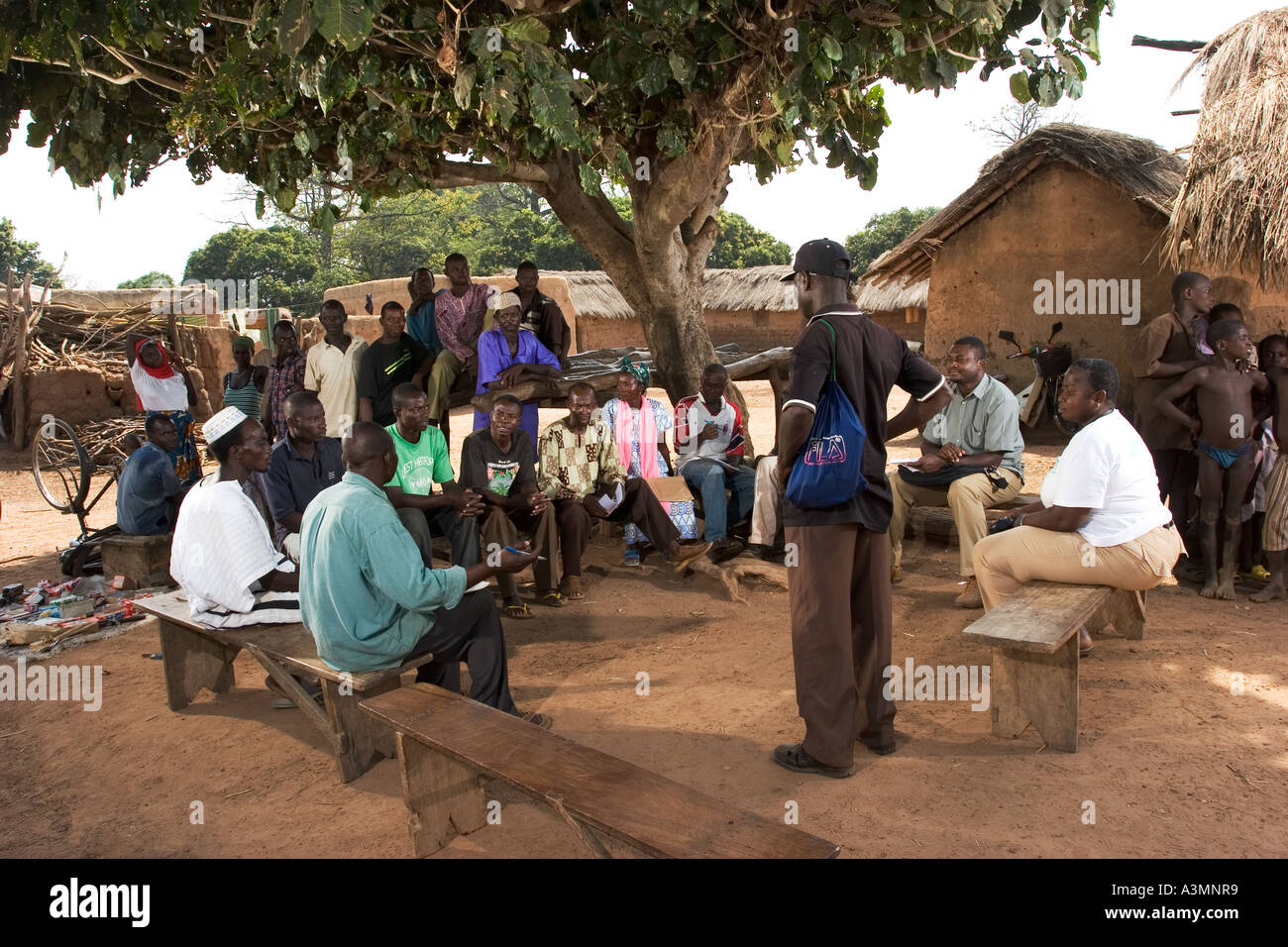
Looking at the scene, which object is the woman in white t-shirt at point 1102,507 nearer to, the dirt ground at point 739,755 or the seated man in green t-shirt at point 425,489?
the dirt ground at point 739,755

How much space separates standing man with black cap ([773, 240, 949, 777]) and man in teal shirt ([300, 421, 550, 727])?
1376 mm

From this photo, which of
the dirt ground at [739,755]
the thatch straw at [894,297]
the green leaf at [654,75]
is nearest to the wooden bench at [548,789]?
the dirt ground at [739,755]

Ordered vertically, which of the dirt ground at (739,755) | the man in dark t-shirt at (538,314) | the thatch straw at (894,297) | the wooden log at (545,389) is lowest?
the dirt ground at (739,755)

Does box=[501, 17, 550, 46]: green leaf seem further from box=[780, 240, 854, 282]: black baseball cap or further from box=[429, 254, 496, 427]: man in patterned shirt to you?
box=[429, 254, 496, 427]: man in patterned shirt

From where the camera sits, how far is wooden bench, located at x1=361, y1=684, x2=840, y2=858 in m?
2.74

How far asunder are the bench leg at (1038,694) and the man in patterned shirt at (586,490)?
2917 mm

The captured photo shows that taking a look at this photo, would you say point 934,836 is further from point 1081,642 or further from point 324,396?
point 324,396

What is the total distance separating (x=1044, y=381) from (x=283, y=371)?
815cm

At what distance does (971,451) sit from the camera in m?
6.38

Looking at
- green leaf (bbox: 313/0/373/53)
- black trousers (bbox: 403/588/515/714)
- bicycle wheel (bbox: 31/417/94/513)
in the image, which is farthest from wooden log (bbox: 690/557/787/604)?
bicycle wheel (bbox: 31/417/94/513)

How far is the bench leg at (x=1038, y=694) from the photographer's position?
13.2 feet

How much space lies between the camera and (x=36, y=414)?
43.8 ft

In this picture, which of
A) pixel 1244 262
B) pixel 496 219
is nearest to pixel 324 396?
pixel 1244 262

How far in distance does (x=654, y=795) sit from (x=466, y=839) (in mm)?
1044
